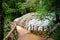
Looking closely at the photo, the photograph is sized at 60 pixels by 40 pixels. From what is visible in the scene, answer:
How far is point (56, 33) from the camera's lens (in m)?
7.13

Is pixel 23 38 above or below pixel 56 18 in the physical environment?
below

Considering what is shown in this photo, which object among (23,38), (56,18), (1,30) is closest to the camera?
(1,30)

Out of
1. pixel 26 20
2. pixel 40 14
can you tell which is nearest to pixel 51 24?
pixel 40 14

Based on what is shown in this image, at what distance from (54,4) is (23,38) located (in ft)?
16.3

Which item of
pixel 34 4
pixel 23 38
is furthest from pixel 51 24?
pixel 23 38

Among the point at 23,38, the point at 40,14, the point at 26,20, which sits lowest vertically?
the point at 26,20

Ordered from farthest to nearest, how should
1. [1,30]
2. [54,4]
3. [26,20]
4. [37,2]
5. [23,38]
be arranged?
[26,20], [23,38], [37,2], [54,4], [1,30]

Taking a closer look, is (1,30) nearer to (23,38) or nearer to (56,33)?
(56,33)

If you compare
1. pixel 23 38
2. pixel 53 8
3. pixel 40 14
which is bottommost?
pixel 23 38

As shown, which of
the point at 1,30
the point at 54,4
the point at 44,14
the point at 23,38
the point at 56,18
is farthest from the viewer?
the point at 23,38

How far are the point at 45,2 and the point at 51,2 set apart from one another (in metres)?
0.66

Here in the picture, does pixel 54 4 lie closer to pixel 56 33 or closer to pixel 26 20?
pixel 56 33

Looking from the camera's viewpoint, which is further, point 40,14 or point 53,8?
point 40,14

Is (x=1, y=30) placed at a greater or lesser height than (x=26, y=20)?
greater
